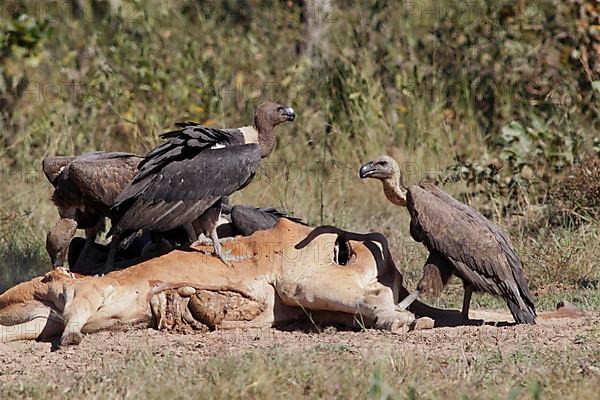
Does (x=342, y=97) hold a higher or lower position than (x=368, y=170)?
lower

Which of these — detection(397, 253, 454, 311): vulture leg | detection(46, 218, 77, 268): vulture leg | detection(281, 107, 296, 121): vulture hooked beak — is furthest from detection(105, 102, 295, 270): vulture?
detection(397, 253, 454, 311): vulture leg

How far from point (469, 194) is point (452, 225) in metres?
2.65

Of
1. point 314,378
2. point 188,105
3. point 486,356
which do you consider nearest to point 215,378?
point 314,378

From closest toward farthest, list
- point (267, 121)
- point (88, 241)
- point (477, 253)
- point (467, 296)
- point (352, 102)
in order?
1. point (477, 253)
2. point (467, 296)
3. point (88, 241)
4. point (267, 121)
5. point (352, 102)

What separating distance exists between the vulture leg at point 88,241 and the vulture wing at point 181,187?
1.15 feet

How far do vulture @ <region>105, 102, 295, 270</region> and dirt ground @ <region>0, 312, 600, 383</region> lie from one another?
0.64 metres

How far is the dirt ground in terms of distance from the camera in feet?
16.7

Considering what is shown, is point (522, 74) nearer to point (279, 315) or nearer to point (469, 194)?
point (469, 194)

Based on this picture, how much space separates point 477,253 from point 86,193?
2488mm

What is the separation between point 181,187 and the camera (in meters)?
6.20

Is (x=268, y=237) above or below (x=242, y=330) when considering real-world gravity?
above

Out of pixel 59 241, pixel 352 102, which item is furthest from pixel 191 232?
pixel 352 102

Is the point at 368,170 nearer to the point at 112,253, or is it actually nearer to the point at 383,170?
the point at 383,170

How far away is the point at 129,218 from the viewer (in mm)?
6082
